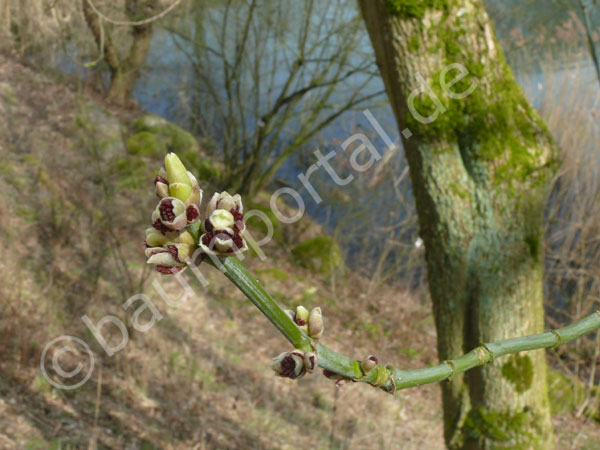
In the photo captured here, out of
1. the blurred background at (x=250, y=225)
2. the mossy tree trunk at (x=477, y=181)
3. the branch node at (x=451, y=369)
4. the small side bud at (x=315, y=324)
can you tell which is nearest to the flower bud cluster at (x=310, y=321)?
the small side bud at (x=315, y=324)

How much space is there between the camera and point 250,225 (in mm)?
7289

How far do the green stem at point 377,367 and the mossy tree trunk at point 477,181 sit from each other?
144 cm

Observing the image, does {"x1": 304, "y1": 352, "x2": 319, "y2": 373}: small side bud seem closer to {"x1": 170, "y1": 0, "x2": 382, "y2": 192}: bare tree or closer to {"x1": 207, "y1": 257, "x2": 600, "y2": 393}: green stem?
{"x1": 207, "y1": 257, "x2": 600, "y2": 393}: green stem

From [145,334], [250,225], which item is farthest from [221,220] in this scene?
[250,225]

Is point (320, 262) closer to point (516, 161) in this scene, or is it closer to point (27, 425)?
point (27, 425)

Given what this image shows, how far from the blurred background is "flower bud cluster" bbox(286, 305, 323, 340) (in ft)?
9.86

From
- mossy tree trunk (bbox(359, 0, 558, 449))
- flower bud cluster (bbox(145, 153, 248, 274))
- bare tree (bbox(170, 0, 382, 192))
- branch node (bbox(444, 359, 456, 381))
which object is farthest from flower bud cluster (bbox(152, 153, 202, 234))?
bare tree (bbox(170, 0, 382, 192))

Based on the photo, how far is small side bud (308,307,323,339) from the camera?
1.90ft

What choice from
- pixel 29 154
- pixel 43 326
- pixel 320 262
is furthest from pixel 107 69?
pixel 43 326

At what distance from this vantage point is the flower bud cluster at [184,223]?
475mm

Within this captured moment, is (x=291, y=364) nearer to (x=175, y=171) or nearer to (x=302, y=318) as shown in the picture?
(x=302, y=318)

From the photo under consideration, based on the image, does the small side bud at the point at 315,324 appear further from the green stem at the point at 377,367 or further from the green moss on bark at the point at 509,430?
the green moss on bark at the point at 509,430

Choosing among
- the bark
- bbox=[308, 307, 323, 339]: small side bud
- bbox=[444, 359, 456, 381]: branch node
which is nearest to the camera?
bbox=[308, 307, 323, 339]: small side bud

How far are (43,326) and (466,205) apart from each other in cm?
323
